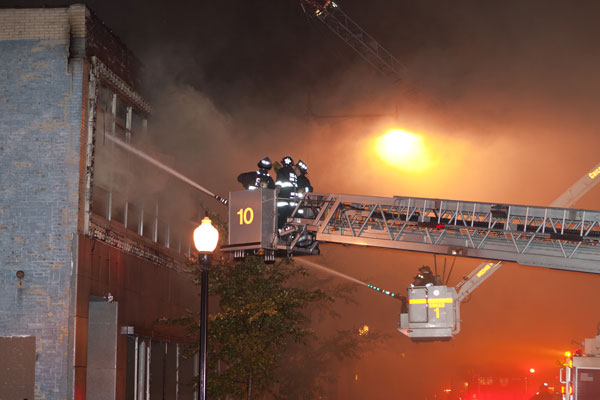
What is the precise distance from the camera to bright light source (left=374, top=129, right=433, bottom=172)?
26172 millimetres

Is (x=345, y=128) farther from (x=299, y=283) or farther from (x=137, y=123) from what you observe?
(x=137, y=123)

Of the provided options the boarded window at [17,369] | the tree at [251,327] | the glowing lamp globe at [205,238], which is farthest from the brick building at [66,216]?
the glowing lamp globe at [205,238]

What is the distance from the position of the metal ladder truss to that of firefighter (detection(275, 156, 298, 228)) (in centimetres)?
18

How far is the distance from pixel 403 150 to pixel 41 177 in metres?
14.2

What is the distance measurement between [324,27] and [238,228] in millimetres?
24519

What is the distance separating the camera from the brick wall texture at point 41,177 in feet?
52.8

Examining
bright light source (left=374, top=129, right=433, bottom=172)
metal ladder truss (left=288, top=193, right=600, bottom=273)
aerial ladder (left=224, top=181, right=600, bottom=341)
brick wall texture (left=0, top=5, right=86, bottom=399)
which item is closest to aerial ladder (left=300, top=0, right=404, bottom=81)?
bright light source (left=374, top=129, right=433, bottom=172)

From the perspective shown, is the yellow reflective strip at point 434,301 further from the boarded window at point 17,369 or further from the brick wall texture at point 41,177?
the boarded window at point 17,369

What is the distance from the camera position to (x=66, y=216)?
16.6 m

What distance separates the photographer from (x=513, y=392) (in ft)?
81.6

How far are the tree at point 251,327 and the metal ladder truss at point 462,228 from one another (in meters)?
4.28

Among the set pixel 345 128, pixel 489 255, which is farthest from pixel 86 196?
pixel 345 128

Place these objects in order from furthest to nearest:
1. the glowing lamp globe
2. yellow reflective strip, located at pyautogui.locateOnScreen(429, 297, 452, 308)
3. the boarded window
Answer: the boarded window < yellow reflective strip, located at pyautogui.locateOnScreen(429, 297, 452, 308) < the glowing lamp globe

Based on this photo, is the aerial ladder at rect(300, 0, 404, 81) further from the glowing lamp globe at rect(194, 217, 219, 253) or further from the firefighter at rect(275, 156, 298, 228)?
the glowing lamp globe at rect(194, 217, 219, 253)
